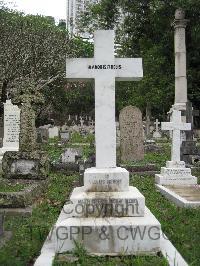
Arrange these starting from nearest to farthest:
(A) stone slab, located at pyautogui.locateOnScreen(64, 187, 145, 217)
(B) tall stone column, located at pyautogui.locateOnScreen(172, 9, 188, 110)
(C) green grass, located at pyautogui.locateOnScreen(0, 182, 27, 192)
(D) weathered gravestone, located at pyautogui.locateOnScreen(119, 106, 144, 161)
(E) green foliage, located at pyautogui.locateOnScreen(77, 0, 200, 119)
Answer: (A) stone slab, located at pyautogui.locateOnScreen(64, 187, 145, 217) < (C) green grass, located at pyautogui.locateOnScreen(0, 182, 27, 192) < (D) weathered gravestone, located at pyautogui.locateOnScreen(119, 106, 144, 161) < (B) tall stone column, located at pyautogui.locateOnScreen(172, 9, 188, 110) < (E) green foliage, located at pyautogui.locateOnScreen(77, 0, 200, 119)

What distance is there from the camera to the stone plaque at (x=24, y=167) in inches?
459

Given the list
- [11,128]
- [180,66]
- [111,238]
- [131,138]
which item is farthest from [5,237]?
Result: [180,66]

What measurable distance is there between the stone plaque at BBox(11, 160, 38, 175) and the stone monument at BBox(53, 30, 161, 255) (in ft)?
16.5

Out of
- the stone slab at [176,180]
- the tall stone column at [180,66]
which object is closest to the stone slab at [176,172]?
the stone slab at [176,180]

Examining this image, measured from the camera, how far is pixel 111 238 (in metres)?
5.73

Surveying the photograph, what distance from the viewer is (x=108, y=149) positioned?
6734 mm

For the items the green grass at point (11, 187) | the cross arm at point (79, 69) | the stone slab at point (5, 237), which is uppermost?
the cross arm at point (79, 69)

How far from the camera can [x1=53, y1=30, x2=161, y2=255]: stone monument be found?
18.9 ft

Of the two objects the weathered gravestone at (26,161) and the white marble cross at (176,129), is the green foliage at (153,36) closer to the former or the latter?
the white marble cross at (176,129)

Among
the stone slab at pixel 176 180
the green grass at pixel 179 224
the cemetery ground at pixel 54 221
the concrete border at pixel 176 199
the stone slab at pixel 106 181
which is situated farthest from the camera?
the stone slab at pixel 176 180

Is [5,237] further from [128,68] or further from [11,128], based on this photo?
[11,128]

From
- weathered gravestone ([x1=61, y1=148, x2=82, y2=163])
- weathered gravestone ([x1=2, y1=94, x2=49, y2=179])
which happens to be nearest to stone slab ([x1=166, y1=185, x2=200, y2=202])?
weathered gravestone ([x1=2, y1=94, x2=49, y2=179])

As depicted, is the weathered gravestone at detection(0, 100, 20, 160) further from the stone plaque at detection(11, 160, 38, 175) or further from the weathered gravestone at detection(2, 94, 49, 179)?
the stone plaque at detection(11, 160, 38, 175)

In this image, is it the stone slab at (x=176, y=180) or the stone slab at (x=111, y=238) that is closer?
the stone slab at (x=111, y=238)
